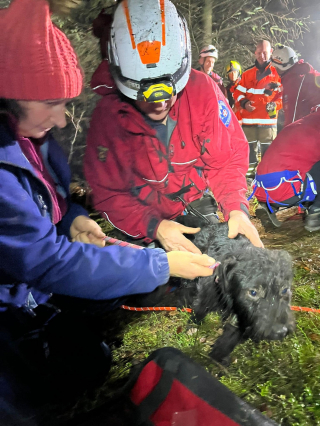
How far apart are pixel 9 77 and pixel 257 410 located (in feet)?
4.50

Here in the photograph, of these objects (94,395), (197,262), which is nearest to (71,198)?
(197,262)

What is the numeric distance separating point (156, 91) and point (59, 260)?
670 mm

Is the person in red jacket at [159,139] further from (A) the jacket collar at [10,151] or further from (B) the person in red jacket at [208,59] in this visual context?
(A) the jacket collar at [10,151]

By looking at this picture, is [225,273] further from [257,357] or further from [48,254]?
[48,254]

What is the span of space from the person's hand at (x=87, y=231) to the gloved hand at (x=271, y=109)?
94 cm

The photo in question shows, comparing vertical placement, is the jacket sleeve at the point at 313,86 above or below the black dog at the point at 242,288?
above

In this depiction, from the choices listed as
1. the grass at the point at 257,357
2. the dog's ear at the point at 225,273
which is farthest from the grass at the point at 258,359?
the dog's ear at the point at 225,273

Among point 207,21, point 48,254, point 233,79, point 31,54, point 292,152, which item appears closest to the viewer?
point 31,54

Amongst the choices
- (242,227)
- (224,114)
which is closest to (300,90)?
(224,114)

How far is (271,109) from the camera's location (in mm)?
1365

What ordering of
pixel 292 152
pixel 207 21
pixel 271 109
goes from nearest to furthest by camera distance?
pixel 207 21, pixel 271 109, pixel 292 152

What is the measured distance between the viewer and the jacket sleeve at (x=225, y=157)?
1.22 m

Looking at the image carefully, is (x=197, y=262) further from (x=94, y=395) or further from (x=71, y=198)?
(x=94, y=395)

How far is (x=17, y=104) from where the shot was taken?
87 centimetres
